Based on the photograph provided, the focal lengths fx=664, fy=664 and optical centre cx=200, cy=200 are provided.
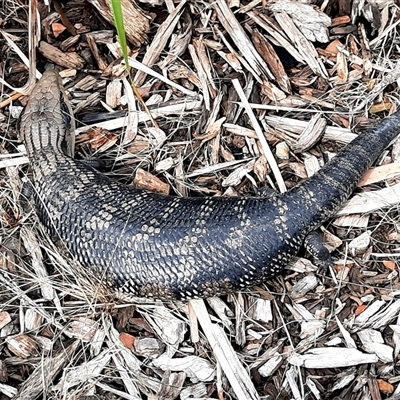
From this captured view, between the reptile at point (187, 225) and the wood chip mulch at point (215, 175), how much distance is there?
19 centimetres

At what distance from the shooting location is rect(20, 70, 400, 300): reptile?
3.93 metres

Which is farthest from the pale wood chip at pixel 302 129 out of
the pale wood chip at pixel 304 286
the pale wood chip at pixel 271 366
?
the pale wood chip at pixel 271 366

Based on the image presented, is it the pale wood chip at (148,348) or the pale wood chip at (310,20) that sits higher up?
the pale wood chip at (310,20)

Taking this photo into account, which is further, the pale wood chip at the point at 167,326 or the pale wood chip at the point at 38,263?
the pale wood chip at the point at 38,263

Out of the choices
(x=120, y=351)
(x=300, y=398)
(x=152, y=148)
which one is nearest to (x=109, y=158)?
(x=152, y=148)

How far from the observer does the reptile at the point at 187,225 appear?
3930 millimetres

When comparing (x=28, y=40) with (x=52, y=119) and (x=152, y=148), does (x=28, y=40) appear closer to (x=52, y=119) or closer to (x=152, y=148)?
(x=52, y=119)

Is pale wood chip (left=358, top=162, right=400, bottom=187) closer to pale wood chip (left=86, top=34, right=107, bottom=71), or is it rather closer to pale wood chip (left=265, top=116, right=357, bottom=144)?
pale wood chip (left=265, top=116, right=357, bottom=144)

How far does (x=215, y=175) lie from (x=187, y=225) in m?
0.59

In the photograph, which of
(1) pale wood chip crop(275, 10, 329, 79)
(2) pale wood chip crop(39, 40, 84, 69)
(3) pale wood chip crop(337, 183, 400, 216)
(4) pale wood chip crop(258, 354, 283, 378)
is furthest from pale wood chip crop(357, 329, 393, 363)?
(2) pale wood chip crop(39, 40, 84, 69)

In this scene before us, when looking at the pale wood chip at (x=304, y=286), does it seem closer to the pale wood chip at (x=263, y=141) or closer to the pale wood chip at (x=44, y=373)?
the pale wood chip at (x=263, y=141)

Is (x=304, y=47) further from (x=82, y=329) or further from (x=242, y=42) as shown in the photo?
(x=82, y=329)

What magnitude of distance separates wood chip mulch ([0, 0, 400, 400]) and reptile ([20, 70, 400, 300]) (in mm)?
191

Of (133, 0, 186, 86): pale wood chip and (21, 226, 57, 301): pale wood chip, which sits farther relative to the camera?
(133, 0, 186, 86): pale wood chip
